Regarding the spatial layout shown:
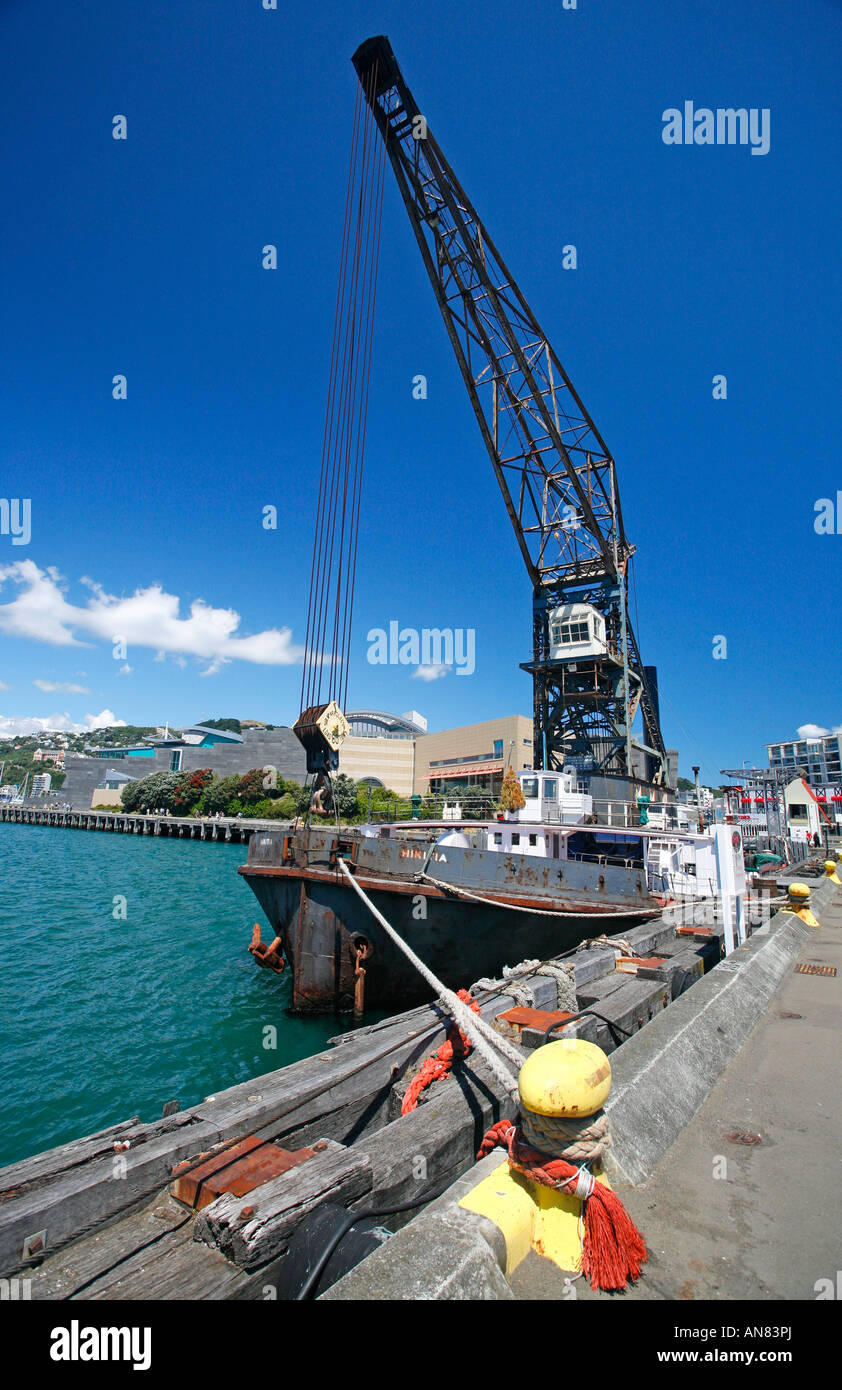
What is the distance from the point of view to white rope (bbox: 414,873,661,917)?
12.3 meters

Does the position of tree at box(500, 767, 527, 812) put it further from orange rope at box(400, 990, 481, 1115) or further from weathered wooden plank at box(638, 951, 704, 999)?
orange rope at box(400, 990, 481, 1115)

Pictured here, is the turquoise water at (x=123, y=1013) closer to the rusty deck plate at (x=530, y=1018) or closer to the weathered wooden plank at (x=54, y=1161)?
the weathered wooden plank at (x=54, y=1161)

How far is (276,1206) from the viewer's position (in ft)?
9.27

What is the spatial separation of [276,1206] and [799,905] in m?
12.2

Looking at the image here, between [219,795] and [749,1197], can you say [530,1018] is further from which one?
[219,795]

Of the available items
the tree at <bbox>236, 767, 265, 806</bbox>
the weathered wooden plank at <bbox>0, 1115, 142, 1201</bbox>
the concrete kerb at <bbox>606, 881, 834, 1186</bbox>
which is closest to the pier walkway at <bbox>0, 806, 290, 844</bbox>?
the tree at <bbox>236, 767, 265, 806</bbox>

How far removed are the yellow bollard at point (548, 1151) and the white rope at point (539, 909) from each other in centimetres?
961

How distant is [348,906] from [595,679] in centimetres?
2291

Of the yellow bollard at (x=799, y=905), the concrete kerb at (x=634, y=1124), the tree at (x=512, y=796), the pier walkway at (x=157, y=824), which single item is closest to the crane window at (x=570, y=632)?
the tree at (x=512, y=796)

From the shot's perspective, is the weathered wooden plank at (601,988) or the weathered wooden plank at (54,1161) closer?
the weathered wooden plank at (54,1161)

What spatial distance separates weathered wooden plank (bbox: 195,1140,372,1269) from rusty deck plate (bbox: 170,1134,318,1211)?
162 mm

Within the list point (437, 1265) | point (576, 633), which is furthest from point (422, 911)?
point (576, 633)

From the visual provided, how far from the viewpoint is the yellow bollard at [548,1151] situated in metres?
2.58
